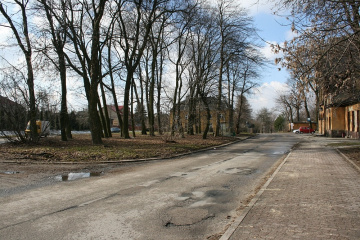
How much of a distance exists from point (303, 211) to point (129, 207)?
11.2 ft

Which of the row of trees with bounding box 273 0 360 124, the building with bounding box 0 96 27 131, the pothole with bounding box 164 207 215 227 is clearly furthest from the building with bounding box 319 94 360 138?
the pothole with bounding box 164 207 215 227

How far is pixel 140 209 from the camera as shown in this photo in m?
5.80

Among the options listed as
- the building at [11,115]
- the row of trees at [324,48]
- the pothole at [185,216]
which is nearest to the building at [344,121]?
the row of trees at [324,48]

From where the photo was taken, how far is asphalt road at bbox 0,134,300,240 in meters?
4.59

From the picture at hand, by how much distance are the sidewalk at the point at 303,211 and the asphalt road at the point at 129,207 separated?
44 centimetres

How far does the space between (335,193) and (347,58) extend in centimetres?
558

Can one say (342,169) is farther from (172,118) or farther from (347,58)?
(172,118)

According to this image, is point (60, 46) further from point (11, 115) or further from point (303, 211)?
point (303, 211)

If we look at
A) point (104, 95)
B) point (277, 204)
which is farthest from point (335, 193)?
point (104, 95)

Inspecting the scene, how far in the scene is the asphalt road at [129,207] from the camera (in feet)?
15.1

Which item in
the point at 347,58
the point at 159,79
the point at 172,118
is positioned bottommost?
the point at 172,118

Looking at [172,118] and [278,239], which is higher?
[172,118]

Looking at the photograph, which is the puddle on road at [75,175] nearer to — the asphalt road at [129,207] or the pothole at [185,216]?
the asphalt road at [129,207]

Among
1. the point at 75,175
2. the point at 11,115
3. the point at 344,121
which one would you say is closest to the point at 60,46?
the point at 11,115
